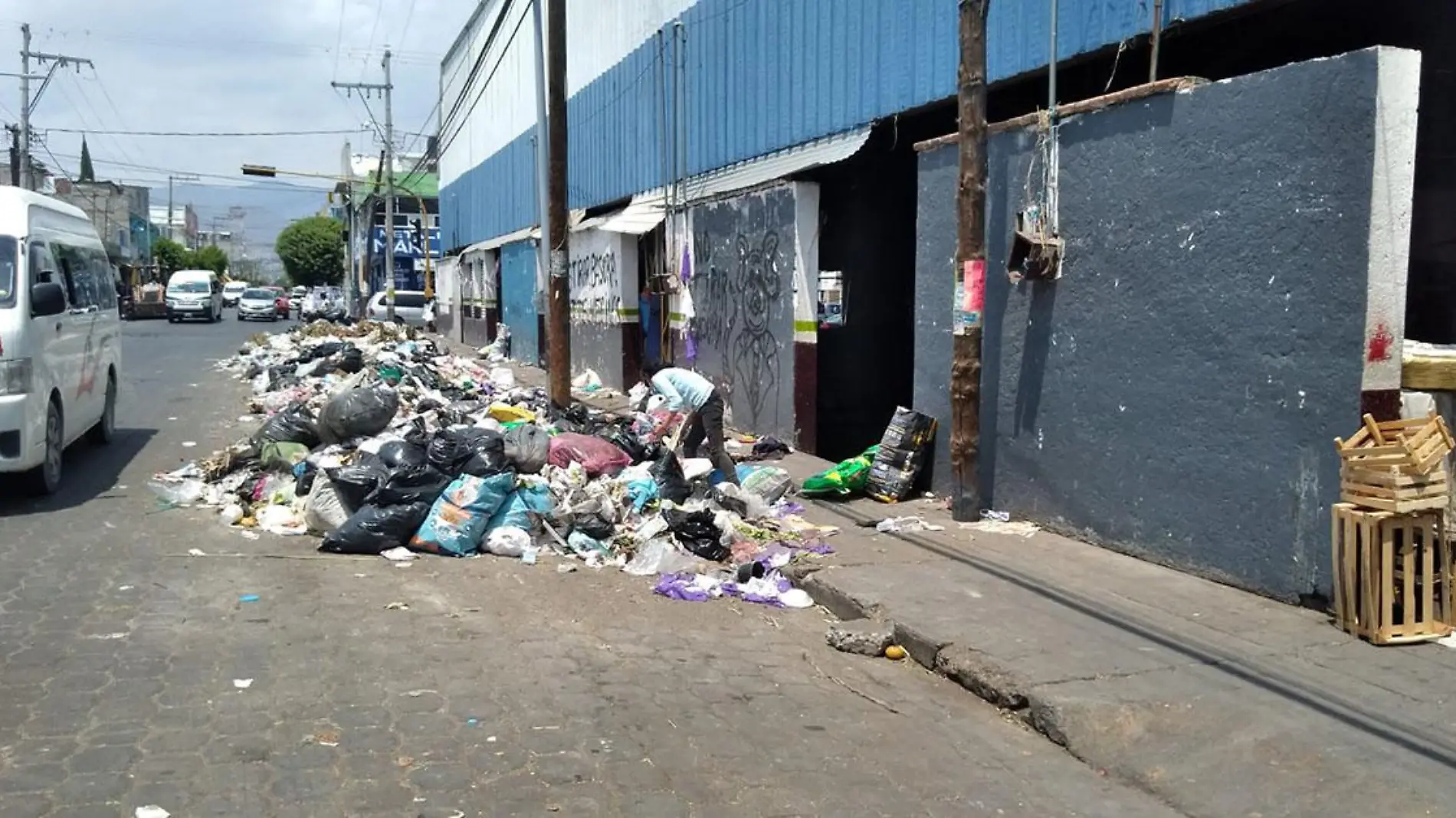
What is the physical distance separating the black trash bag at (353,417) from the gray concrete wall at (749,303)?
13.5 ft

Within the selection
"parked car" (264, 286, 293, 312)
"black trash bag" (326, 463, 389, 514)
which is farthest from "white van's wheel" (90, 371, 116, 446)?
"parked car" (264, 286, 293, 312)

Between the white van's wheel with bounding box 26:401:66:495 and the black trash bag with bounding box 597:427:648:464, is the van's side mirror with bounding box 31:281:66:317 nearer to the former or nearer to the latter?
the white van's wheel with bounding box 26:401:66:495

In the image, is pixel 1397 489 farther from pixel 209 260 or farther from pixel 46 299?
pixel 209 260

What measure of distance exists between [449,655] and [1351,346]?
4.77 metres

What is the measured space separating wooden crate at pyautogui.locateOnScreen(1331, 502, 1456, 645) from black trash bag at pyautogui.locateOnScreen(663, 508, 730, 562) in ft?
12.3

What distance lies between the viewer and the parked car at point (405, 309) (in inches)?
1672

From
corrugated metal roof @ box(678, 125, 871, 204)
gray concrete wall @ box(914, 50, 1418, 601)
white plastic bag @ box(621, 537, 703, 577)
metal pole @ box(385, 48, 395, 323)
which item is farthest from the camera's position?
metal pole @ box(385, 48, 395, 323)

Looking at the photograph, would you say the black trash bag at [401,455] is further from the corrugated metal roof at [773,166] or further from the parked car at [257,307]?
the parked car at [257,307]

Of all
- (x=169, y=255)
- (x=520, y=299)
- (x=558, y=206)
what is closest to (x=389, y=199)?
(x=520, y=299)

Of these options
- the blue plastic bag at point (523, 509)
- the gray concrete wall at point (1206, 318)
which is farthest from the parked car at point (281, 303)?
the gray concrete wall at point (1206, 318)

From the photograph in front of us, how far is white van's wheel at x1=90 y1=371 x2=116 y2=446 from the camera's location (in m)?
11.5

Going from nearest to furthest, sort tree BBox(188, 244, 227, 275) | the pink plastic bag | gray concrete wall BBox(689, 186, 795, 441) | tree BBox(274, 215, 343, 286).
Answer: the pink plastic bag < gray concrete wall BBox(689, 186, 795, 441) < tree BBox(274, 215, 343, 286) < tree BBox(188, 244, 227, 275)

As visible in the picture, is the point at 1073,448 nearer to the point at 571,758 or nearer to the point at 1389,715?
the point at 1389,715

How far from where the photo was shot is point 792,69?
1220 cm
